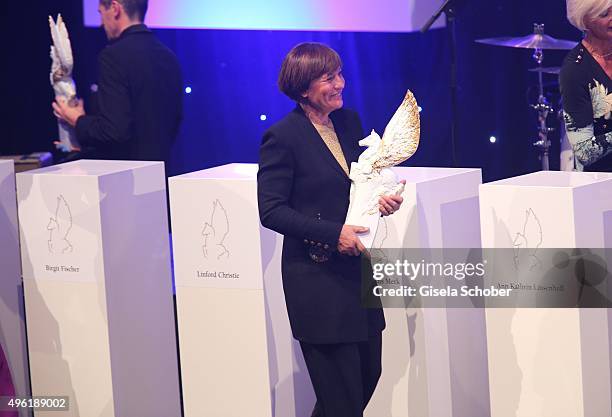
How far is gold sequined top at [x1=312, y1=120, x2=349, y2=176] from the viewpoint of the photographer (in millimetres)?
3277

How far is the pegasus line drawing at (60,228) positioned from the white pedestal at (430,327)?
1199 millimetres

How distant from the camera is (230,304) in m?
3.90

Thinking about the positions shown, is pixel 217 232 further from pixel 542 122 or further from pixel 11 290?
pixel 542 122

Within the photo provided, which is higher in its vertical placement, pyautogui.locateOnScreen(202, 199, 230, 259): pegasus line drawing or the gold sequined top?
the gold sequined top

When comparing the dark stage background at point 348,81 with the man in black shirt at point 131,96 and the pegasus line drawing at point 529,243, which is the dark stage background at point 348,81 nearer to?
the man in black shirt at point 131,96

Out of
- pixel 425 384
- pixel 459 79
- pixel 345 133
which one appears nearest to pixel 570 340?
pixel 425 384

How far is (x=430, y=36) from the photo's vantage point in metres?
6.23

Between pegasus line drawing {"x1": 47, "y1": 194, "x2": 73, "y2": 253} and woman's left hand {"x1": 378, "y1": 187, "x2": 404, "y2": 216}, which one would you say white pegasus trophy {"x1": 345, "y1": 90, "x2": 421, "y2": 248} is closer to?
woman's left hand {"x1": 378, "y1": 187, "x2": 404, "y2": 216}

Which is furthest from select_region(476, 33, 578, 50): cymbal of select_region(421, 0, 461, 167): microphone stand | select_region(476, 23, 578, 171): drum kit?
select_region(421, 0, 461, 167): microphone stand

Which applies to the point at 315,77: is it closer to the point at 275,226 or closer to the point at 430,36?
the point at 275,226

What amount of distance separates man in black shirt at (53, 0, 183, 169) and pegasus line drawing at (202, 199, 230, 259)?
3.06ft

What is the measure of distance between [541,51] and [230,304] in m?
2.35

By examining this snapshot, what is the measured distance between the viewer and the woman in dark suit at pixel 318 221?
3.19m

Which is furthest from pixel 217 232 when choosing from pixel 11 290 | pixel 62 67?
pixel 62 67
